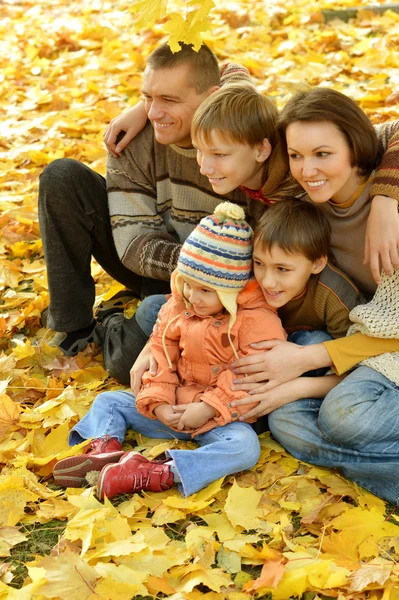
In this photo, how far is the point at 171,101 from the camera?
3.17 metres

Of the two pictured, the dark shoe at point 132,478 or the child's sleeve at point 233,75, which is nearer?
the dark shoe at point 132,478

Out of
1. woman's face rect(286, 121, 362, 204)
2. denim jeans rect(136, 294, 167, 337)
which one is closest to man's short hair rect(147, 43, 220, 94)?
woman's face rect(286, 121, 362, 204)

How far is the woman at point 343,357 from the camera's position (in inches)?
100

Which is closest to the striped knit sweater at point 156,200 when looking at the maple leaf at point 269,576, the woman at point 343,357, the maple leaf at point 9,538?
the woman at point 343,357

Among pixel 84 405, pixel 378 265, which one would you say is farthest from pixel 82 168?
pixel 378 265

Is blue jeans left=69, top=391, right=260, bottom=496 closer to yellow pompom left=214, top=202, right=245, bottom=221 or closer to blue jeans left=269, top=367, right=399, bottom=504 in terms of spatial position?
blue jeans left=269, top=367, right=399, bottom=504

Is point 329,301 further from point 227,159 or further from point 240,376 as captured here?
point 227,159

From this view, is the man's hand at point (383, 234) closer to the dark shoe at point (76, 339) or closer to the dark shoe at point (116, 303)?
the dark shoe at point (76, 339)

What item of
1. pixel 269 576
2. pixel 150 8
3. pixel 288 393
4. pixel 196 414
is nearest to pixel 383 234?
pixel 288 393

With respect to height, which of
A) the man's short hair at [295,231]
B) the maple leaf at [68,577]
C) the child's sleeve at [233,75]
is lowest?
the maple leaf at [68,577]

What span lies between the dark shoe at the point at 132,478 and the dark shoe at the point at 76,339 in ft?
3.25

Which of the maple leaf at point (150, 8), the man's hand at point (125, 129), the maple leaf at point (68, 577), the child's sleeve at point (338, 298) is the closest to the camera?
the maple leaf at point (68, 577)

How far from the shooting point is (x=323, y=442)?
2.62 meters

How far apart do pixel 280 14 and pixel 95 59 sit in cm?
178
